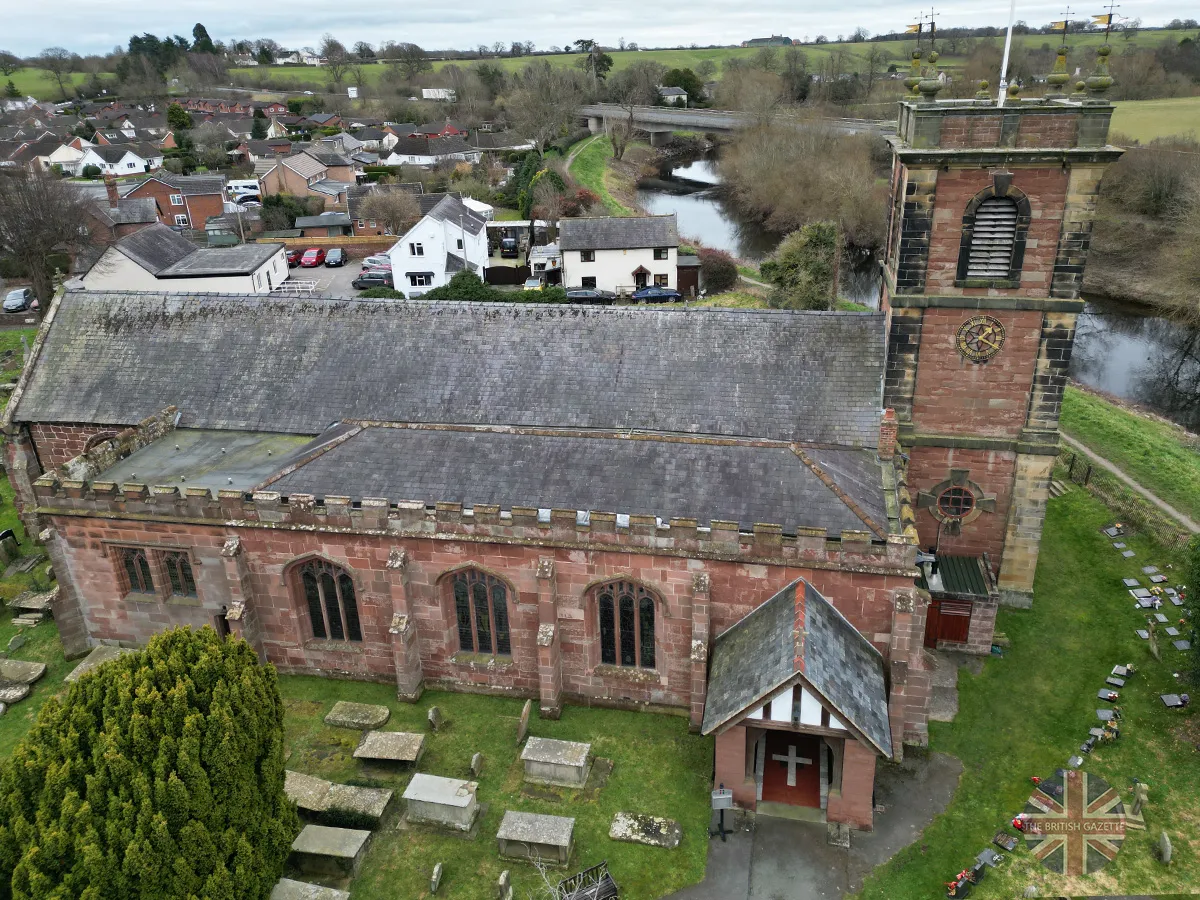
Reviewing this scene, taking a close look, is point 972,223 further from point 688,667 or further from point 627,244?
point 627,244

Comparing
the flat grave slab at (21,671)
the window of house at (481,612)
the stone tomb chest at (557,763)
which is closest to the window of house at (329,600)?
the window of house at (481,612)

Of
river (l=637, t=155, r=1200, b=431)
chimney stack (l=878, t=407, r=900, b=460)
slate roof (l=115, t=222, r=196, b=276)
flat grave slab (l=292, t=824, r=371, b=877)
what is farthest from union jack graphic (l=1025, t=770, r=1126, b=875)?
slate roof (l=115, t=222, r=196, b=276)

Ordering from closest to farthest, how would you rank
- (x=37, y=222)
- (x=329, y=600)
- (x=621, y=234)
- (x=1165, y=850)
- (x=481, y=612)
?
(x=1165, y=850), (x=481, y=612), (x=329, y=600), (x=37, y=222), (x=621, y=234)

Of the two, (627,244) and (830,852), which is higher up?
(627,244)

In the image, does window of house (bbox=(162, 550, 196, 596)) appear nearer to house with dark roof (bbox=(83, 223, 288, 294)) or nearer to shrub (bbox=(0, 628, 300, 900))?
shrub (bbox=(0, 628, 300, 900))

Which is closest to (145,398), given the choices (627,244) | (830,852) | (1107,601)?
(830,852)

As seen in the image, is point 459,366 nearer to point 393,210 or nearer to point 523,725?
point 523,725

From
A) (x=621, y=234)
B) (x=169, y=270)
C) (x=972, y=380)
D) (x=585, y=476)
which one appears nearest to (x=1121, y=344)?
(x=621, y=234)
